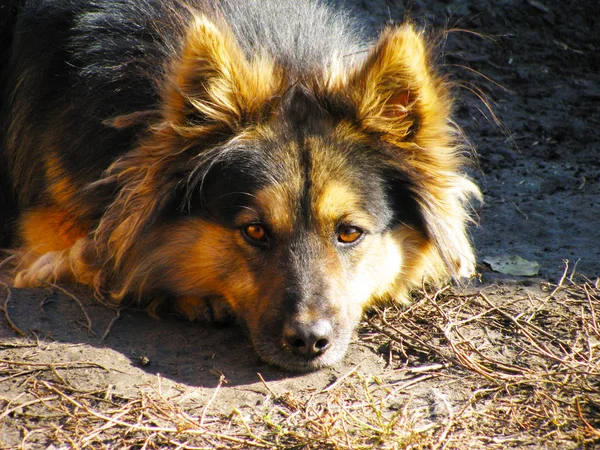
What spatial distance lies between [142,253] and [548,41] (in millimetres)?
5956

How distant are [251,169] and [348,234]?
2.09ft

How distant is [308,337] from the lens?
352cm

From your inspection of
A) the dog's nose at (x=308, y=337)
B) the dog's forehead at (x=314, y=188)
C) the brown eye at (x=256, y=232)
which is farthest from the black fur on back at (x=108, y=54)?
the dog's nose at (x=308, y=337)

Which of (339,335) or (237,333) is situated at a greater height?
(339,335)

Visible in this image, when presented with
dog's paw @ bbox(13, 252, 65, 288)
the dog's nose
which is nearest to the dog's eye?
the dog's nose

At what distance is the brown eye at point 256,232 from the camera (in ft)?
12.5

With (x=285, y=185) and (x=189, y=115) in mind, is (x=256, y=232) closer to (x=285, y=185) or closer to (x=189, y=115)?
(x=285, y=185)

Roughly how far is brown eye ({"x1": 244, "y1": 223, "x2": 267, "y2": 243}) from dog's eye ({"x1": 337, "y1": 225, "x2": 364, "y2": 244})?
16.1 inches

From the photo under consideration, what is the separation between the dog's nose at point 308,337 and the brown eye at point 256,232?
1.73 feet

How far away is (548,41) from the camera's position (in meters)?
8.19

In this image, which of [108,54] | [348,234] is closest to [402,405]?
[348,234]

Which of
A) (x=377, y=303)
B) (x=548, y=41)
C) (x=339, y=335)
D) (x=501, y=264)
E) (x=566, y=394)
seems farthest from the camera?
(x=548, y=41)

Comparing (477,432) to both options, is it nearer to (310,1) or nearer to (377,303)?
(377,303)

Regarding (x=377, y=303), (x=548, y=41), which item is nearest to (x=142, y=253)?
(x=377, y=303)
